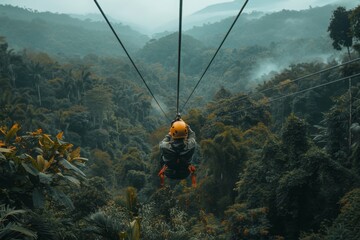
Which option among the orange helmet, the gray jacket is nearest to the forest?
the gray jacket

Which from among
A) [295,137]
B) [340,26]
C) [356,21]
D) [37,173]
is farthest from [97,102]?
[37,173]

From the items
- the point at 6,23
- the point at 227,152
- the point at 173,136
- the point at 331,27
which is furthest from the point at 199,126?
the point at 6,23

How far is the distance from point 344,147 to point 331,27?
13021 mm

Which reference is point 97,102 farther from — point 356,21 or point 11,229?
point 11,229

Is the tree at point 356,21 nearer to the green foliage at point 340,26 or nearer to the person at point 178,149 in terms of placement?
the green foliage at point 340,26

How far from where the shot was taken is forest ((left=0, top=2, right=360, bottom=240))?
682 cm

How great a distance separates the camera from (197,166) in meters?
28.8

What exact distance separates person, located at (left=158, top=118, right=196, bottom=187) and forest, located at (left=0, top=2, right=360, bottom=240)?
1473 millimetres

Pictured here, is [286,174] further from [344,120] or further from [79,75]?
[79,75]

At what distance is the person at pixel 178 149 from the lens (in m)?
7.91

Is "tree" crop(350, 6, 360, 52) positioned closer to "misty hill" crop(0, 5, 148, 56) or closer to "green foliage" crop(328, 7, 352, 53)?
"green foliage" crop(328, 7, 352, 53)

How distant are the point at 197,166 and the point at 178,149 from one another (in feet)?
69.0

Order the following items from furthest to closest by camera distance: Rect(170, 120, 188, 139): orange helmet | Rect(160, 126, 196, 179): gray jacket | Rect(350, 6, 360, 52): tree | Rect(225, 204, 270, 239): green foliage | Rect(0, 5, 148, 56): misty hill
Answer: Rect(0, 5, 148, 56): misty hill < Rect(350, 6, 360, 52): tree < Rect(225, 204, 270, 239): green foliage < Rect(160, 126, 196, 179): gray jacket < Rect(170, 120, 188, 139): orange helmet

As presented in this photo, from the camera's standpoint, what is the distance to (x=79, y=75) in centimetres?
6297
